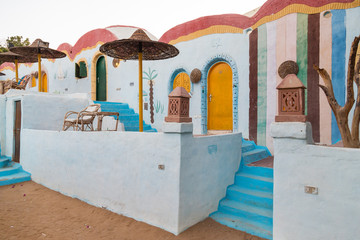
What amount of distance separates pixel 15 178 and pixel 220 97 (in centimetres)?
655

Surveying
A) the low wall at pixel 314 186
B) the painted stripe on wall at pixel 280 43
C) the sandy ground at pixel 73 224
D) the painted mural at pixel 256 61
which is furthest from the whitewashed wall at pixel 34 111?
the low wall at pixel 314 186

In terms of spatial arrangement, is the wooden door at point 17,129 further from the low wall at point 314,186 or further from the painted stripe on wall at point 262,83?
the low wall at point 314,186

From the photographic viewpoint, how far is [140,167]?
4.41m

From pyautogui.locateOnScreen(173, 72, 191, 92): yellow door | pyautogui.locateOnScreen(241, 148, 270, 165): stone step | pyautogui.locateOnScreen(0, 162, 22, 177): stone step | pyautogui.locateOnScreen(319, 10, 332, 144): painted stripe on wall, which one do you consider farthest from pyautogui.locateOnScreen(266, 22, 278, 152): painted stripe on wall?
pyautogui.locateOnScreen(0, 162, 22, 177): stone step

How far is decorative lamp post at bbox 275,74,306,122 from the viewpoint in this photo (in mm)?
3238

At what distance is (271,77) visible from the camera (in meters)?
6.44

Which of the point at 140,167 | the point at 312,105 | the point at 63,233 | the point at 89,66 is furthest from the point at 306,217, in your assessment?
the point at 89,66

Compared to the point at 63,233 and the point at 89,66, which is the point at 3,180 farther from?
the point at 89,66

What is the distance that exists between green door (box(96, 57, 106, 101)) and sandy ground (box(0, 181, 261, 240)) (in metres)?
6.57

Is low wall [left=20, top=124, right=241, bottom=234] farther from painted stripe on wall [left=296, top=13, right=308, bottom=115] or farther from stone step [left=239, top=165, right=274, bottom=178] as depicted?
painted stripe on wall [left=296, top=13, right=308, bottom=115]

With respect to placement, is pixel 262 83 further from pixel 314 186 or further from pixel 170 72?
pixel 314 186

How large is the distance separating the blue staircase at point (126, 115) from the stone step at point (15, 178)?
3.25 m

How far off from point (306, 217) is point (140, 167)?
2.74 m

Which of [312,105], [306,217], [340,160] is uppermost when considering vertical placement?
[312,105]
